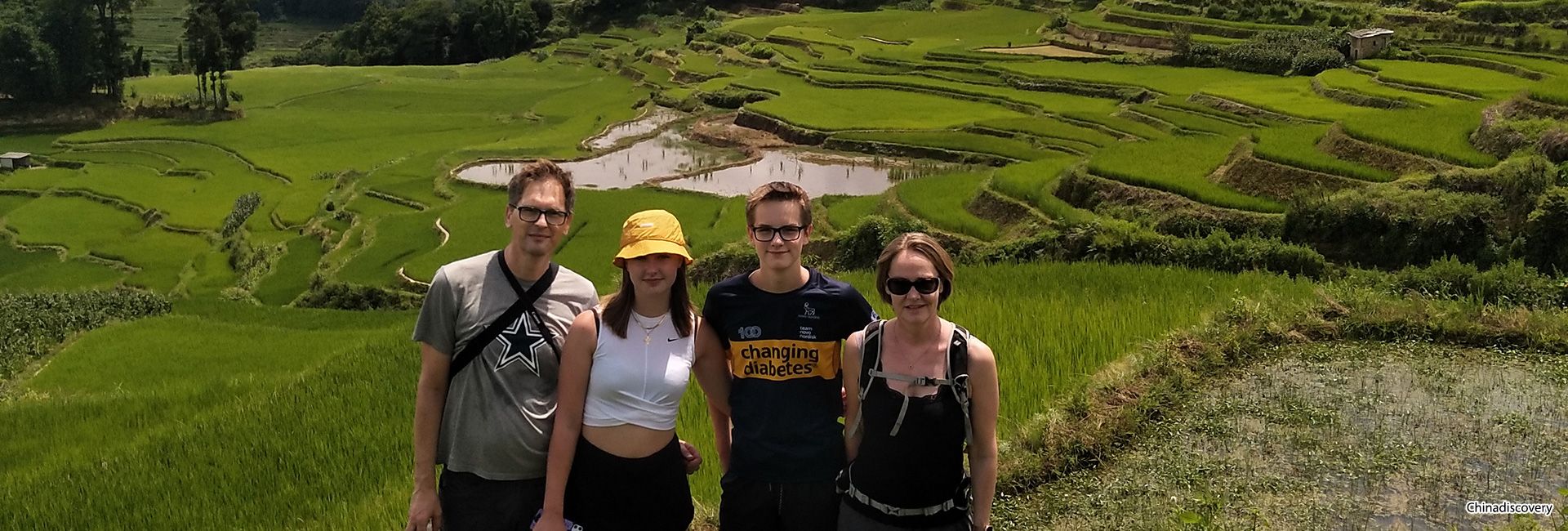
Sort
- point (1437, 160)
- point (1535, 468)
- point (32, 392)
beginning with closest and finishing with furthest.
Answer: point (1535, 468) → point (1437, 160) → point (32, 392)

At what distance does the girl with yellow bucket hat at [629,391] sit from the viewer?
2926 mm

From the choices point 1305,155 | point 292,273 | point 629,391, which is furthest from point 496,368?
point 292,273

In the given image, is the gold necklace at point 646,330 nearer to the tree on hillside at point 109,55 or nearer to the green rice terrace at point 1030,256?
the green rice terrace at point 1030,256

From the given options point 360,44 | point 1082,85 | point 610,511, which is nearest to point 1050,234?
point 610,511

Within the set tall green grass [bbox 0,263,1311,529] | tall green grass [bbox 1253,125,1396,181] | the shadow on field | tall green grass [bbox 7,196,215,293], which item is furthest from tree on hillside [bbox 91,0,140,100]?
the shadow on field

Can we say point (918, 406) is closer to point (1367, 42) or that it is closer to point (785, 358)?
point (785, 358)

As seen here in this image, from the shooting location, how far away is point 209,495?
568 cm

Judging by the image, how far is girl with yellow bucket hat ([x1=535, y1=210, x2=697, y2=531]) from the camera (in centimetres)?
293

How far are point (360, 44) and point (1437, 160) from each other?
61.0 metres

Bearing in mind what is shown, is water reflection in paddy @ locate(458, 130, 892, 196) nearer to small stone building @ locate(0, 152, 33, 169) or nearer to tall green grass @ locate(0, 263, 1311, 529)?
tall green grass @ locate(0, 263, 1311, 529)

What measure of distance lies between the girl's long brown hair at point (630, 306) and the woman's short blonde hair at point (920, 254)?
57cm

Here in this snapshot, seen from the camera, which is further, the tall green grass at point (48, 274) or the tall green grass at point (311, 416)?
the tall green grass at point (48, 274)

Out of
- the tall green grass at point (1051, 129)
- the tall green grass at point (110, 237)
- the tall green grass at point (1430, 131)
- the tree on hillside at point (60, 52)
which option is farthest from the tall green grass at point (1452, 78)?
the tree on hillside at point (60, 52)

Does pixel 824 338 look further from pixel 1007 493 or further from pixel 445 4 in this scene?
pixel 445 4
